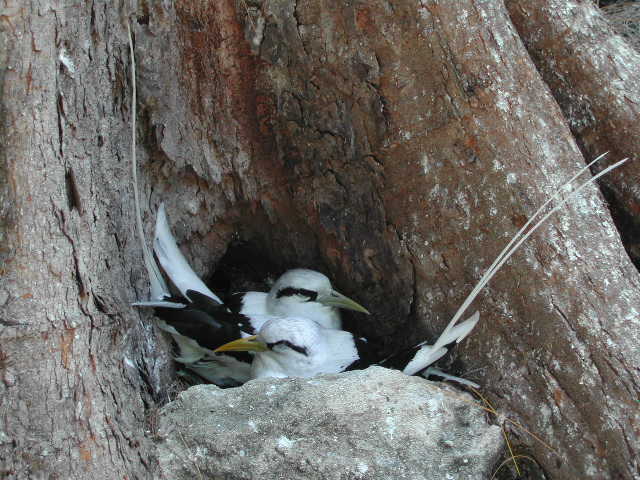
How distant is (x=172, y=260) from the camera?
2943mm

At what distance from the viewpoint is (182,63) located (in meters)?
2.86

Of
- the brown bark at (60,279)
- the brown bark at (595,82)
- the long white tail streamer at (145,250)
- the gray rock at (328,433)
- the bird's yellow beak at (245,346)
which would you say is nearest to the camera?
the brown bark at (60,279)

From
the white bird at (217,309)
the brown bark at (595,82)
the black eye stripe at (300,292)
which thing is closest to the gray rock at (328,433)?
the white bird at (217,309)

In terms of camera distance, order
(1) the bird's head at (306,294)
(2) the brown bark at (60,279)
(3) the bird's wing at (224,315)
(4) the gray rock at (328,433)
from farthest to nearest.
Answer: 1. (1) the bird's head at (306,294)
2. (3) the bird's wing at (224,315)
3. (4) the gray rock at (328,433)
4. (2) the brown bark at (60,279)

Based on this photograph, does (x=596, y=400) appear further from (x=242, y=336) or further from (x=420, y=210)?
(x=242, y=336)

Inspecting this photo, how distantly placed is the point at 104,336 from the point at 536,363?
1425 millimetres

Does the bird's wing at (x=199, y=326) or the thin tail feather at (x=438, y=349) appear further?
the bird's wing at (x=199, y=326)

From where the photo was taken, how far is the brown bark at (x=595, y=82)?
297 centimetres

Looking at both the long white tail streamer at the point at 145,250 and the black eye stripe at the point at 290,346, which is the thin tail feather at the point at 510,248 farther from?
the long white tail streamer at the point at 145,250

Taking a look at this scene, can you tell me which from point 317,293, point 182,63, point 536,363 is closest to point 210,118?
point 182,63

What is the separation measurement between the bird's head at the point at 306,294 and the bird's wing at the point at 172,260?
0.34 m

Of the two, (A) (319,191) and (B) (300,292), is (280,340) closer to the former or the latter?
(B) (300,292)

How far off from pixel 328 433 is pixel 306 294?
3.13ft

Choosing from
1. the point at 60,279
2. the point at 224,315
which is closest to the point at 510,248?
the point at 224,315
